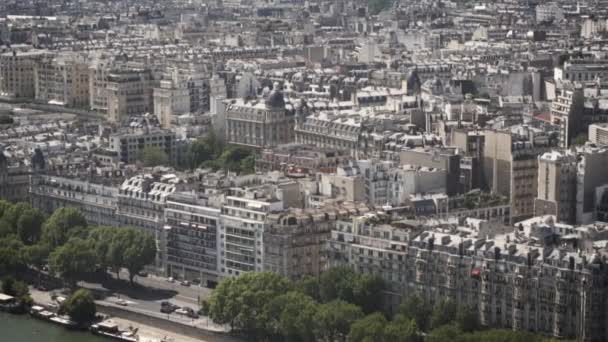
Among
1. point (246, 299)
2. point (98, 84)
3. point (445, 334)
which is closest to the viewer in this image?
point (445, 334)

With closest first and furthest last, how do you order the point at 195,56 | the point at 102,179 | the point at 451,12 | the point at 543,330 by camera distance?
the point at 543,330 → the point at 102,179 → the point at 195,56 → the point at 451,12

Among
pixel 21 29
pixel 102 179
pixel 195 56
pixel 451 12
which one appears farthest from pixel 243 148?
pixel 451 12

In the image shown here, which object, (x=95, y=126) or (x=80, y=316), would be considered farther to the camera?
(x=95, y=126)

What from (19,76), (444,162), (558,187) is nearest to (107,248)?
(444,162)

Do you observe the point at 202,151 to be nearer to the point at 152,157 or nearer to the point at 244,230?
the point at 152,157

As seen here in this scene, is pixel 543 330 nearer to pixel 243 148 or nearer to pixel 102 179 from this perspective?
pixel 102 179

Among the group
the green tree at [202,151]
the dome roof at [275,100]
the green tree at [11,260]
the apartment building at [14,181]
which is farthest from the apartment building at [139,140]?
the green tree at [11,260]

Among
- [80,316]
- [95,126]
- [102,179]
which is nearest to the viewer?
[80,316]
